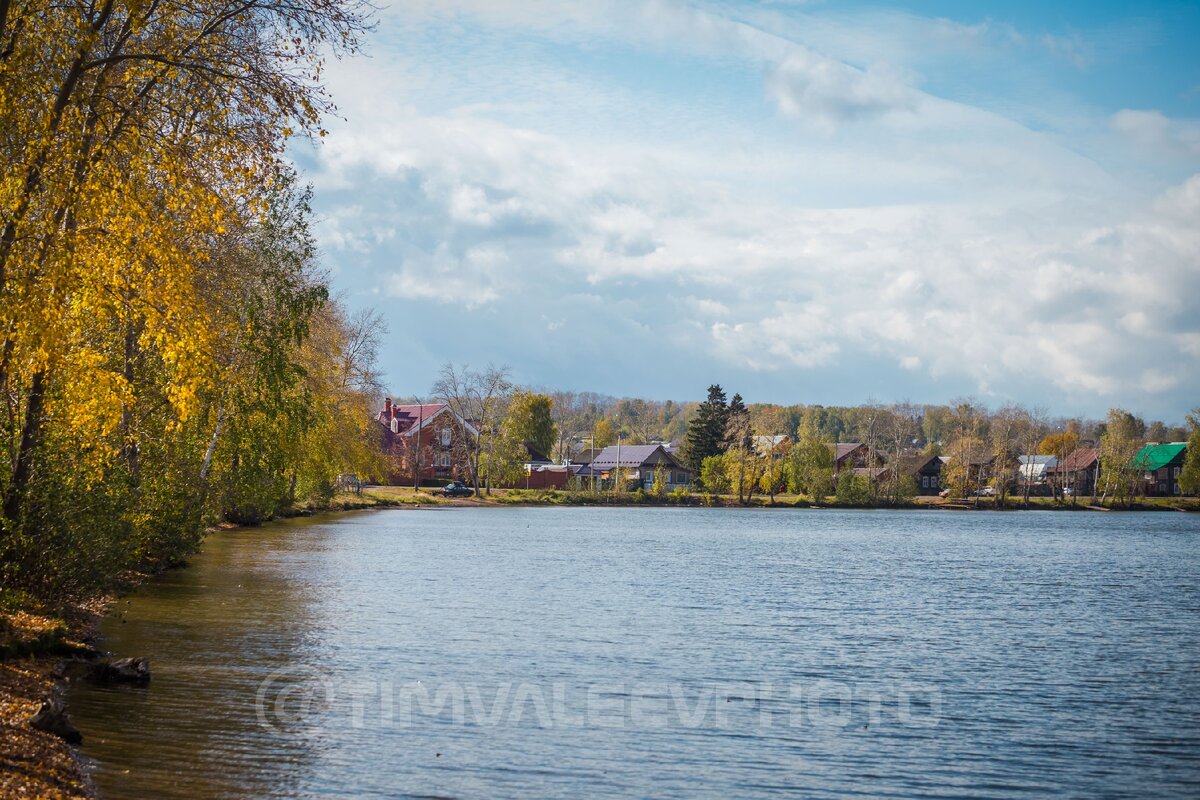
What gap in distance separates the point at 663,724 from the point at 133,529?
12620 millimetres

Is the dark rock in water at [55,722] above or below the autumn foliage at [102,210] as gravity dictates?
below

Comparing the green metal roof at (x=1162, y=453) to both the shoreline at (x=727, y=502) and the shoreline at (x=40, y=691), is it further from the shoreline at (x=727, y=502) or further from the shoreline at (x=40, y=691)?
the shoreline at (x=40, y=691)

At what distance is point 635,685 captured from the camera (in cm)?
1800

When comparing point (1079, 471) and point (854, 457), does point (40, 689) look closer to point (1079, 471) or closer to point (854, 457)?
point (854, 457)

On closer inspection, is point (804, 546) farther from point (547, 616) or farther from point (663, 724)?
point (663, 724)

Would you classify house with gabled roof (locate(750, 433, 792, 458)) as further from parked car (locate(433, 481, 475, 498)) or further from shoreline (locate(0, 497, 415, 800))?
shoreline (locate(0, 497, 415, 800))

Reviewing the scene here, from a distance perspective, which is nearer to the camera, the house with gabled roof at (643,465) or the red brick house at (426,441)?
the red brick house at (426,441)

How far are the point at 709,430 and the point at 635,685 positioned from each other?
4120 inches

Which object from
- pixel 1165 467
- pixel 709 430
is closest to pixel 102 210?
pixel 709 430

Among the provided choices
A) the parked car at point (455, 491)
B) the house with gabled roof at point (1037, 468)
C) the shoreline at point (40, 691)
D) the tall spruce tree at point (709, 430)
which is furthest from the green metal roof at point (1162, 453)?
the shoreline at point (40, 691)

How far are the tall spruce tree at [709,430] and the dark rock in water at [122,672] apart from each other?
346 feet

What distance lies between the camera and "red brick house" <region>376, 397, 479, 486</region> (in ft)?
368

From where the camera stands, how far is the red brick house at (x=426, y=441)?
112125 millimetres

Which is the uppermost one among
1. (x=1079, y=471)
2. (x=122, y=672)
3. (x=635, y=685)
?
(x=1079, y=471)
